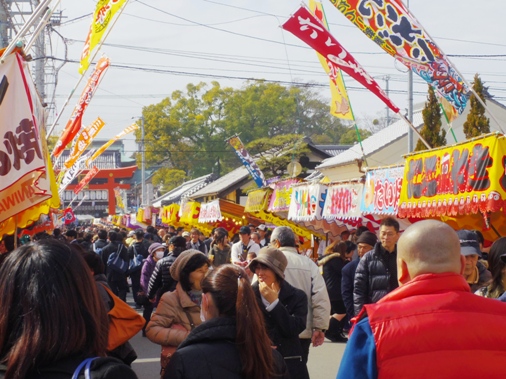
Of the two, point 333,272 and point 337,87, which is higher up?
point 337,87

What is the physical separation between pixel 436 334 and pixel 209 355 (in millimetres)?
1124

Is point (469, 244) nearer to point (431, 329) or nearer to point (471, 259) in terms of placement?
point (471, 259)

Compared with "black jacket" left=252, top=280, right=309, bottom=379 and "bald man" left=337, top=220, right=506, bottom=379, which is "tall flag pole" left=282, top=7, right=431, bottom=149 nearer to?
"black jacket" left=252, top=280, right=309, bottom=379

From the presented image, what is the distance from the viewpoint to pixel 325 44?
40.6ft

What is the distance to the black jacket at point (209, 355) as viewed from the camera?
148 inches

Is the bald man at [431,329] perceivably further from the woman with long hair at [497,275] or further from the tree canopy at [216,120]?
the tree canopy at [216,120]

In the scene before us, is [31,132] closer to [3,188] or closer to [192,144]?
[3,188]

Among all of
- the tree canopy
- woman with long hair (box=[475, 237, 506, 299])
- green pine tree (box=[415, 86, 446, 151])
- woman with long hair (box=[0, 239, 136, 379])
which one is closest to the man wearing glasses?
woman with long hair (box=[475, 237, 506, 299])

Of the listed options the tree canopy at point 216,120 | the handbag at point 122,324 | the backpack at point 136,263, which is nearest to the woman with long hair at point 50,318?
the handbag at point 122,324

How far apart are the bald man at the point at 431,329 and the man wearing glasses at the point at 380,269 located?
5172 millimetres

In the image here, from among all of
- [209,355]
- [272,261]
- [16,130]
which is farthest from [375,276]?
[209,355]

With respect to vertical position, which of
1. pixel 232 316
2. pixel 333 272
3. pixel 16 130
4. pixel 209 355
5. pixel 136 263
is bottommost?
pixel 136 263

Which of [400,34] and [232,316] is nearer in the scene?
[232,316]

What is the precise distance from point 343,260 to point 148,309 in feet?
11.7
